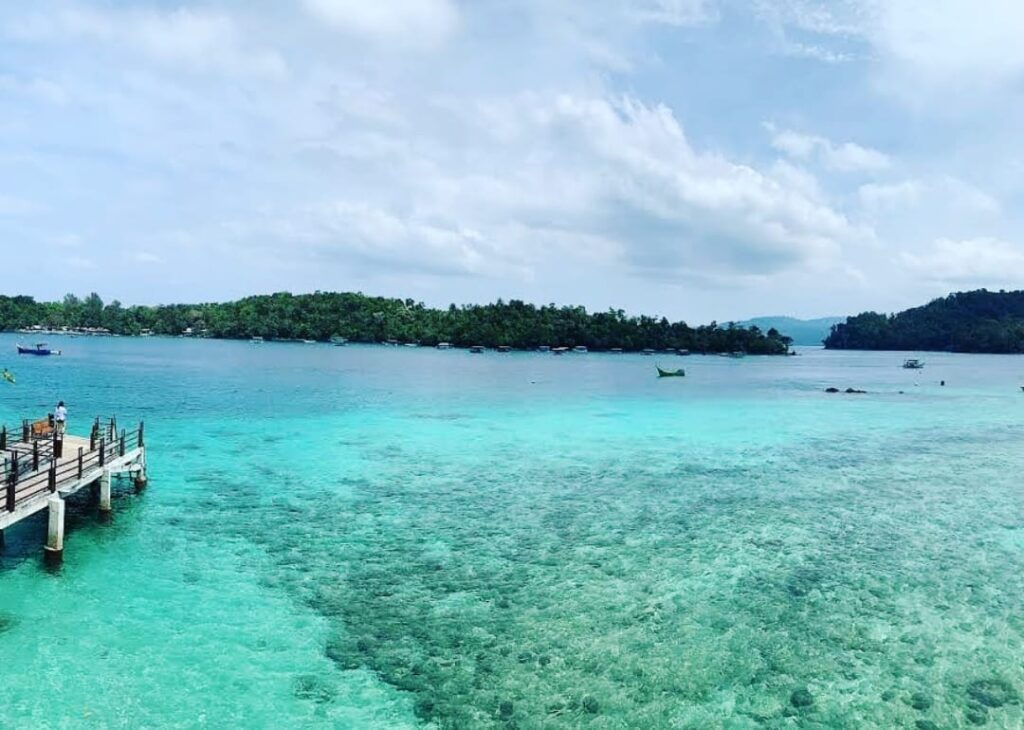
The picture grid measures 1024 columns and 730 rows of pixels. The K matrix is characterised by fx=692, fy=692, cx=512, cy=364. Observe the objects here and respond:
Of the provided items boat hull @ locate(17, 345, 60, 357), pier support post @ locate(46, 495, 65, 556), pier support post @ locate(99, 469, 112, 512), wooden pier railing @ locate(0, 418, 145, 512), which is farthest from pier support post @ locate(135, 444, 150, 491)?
boat hull @ locate(17, 345, 60, 357)

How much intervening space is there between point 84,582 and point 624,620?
15.0 m

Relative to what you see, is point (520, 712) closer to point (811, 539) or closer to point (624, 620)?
point (624, 620)

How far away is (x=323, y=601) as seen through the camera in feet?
61.5

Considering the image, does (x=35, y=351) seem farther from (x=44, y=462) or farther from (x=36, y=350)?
(x=44, y=462)

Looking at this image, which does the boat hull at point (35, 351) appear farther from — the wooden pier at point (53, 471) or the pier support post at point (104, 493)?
the pier support post at point (104, 493)

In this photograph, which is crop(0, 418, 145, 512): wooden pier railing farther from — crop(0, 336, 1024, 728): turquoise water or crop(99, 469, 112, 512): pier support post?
crop(0, 336, 1024, 728): turquoise water

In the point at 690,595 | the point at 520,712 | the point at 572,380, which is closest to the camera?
the point at 520,712

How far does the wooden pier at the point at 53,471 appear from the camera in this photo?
20.4 meters

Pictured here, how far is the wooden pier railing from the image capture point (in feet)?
67.9

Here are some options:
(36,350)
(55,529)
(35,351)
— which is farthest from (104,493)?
(35,351)

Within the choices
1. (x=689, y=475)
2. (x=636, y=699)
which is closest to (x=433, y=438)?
(x=689, y=475)

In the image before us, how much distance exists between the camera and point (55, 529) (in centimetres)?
2066

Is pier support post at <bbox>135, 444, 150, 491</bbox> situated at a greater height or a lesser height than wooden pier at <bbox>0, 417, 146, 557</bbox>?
lesser

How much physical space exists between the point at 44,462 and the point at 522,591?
17.9 m
